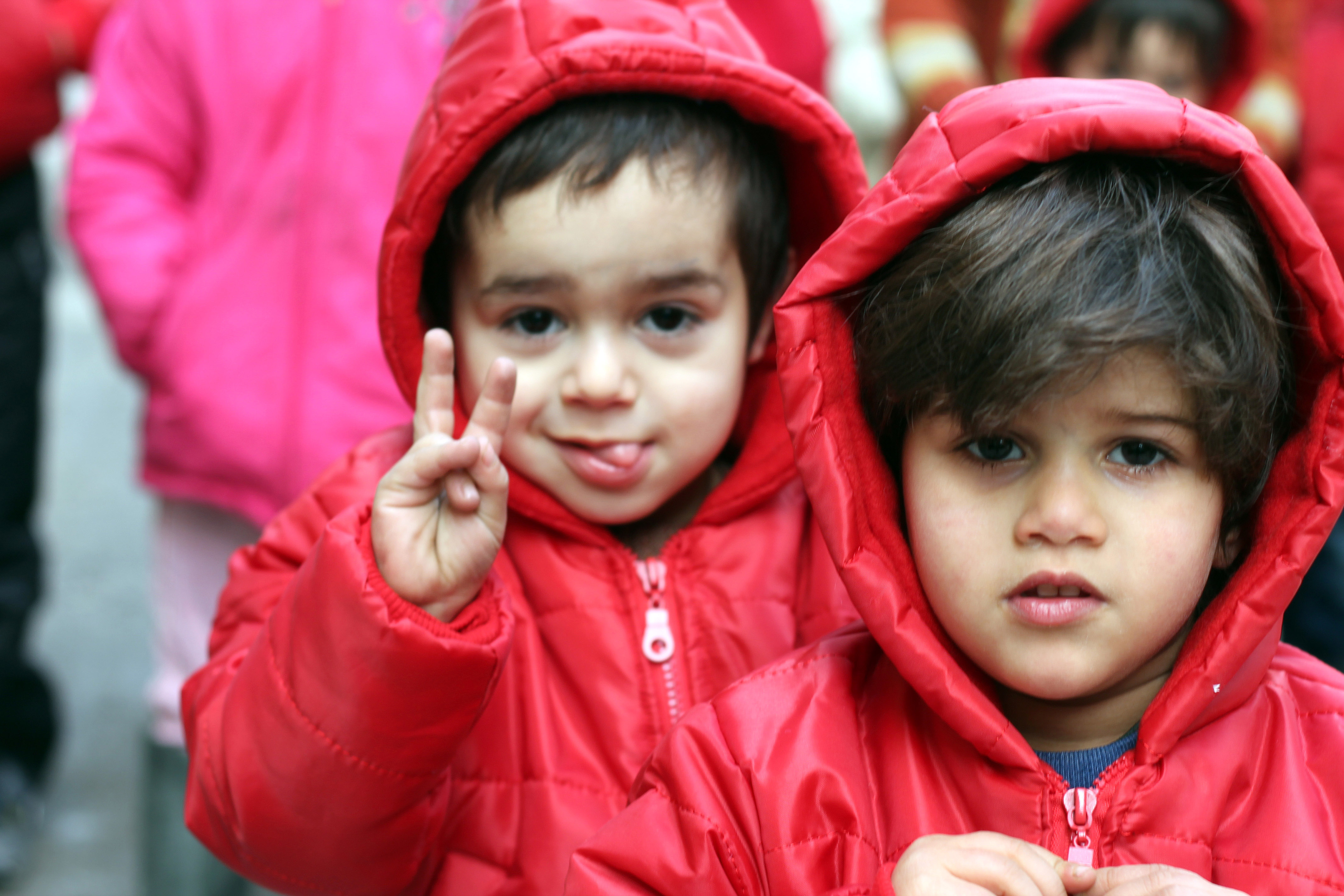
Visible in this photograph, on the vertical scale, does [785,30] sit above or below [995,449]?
above

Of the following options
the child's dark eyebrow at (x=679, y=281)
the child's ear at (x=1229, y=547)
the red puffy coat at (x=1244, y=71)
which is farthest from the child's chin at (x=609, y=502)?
the red puffy coat at (x=1244, y=71)

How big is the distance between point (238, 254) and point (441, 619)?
1.28m

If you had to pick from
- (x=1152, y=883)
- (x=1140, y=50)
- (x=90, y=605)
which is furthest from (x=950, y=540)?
(x=90, y=605)

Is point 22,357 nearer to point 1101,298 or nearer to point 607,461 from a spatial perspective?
point 607,461

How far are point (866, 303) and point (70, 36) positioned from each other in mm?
2182

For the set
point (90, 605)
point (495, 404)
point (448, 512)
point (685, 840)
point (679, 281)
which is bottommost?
point (90, 605)

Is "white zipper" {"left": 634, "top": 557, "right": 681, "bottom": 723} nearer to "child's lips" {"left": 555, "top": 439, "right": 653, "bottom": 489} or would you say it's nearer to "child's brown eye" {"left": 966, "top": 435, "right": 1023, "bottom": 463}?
"child's lips" {"left": 555, "top": 439, "right": 653, "bottom": 489}

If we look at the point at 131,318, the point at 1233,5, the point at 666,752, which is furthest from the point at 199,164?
the point at 1233,5

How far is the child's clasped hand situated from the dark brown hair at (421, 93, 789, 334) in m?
0.74

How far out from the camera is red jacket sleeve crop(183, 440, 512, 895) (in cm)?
136

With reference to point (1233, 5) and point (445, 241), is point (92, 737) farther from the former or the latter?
point (1233, 5)

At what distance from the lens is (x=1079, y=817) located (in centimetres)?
128

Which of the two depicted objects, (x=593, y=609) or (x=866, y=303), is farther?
(x=593, y=609)

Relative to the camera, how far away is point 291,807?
141cm
